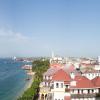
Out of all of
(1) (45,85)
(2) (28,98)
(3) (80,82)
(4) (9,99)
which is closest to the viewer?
(3) (80,82)

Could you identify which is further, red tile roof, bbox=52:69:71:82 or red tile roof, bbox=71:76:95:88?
red tile roof, bbox=71:76:95:88

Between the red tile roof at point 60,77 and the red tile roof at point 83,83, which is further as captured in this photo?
the red tile roof at point 83,83

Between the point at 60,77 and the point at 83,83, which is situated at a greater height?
the point at 60,77

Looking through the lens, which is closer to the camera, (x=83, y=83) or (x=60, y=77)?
(x=60, y=77)

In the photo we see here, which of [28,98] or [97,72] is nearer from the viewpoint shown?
[28,98]

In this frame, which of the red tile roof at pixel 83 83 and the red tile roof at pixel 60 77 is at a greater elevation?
Answer: the red tile roof at pixel 60 77

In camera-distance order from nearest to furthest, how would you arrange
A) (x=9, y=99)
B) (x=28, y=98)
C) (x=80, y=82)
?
1. (x=80, y=82)
2. (x=28, y=98)
3. (x=9, y=99)

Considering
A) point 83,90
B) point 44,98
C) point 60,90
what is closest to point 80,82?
point 83,90

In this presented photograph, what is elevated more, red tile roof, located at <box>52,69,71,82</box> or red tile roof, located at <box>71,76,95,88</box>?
red tile roof, located at <box>52,69,71,82</box>

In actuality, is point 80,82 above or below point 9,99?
above

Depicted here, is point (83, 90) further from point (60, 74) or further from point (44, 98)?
point (44, 98)
